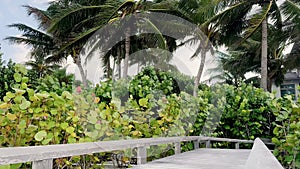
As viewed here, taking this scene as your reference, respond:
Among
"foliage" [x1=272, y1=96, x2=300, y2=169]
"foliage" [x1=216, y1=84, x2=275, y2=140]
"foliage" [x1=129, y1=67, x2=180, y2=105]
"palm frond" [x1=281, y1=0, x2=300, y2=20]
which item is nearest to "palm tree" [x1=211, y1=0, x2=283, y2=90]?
"palm frond" [x1=281, y1=0, x2=300, y2=20]

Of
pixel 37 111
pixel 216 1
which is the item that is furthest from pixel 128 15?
pixel 37 111

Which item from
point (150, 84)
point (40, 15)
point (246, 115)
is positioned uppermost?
point (40, 15)

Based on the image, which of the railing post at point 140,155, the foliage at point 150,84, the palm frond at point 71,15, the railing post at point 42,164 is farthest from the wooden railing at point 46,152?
the palm frond at point 71,15

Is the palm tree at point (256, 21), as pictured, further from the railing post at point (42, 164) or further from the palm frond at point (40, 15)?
the railing post at point (42, 164)

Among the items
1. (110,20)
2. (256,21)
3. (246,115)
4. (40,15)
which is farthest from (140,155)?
(40,15)

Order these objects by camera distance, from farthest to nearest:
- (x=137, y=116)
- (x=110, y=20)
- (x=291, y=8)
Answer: (x=110, y=20)
(x=291, y=8)
(x=137, y=116)

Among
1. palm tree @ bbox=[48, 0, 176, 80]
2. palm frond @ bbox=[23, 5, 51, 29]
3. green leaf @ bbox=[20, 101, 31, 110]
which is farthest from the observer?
palm frond @ bbox=[23, 5, 51, 29]

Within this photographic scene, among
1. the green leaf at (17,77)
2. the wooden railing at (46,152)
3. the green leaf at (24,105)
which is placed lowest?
the wooden railing at (46,152)

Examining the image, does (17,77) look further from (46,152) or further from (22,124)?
(46,152)

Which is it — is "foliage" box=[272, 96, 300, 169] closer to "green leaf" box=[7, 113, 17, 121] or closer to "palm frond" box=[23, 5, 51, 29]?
"green leaf" box=[7, 113, 17, 121]

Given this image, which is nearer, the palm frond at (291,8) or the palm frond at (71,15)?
the palm frond at (291,8)

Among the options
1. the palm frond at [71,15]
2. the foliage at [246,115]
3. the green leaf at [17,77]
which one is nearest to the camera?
the green leaf at [17,77]

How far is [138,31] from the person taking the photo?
39.0 feet

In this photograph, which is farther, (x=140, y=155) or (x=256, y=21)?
(x=256, y=21)
